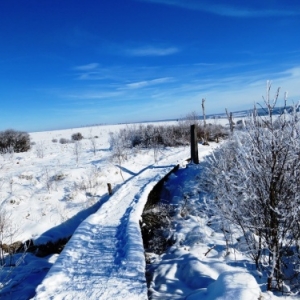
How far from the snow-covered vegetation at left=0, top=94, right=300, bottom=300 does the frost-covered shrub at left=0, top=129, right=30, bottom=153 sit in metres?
14.3

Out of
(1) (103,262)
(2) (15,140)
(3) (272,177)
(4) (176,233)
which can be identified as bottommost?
(4) (176,233)

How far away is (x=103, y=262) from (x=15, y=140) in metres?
24.7

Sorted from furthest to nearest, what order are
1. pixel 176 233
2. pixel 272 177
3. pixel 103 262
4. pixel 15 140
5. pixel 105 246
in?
1. pixel 15 140
2. pixel 176 233
3. pixel 105 246
4. pixel 103 262
5. pixel 272 177

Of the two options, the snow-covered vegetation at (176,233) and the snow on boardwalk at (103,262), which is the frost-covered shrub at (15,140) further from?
the snow on boardwalk at (103,262)

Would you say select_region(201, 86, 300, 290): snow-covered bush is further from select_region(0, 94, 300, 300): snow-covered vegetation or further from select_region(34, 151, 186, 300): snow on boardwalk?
select_region(34, 151, 186, 300): snow on boardwalk

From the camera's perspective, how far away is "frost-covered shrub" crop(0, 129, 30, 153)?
2683 cm

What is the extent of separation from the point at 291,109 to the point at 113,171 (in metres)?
12.4

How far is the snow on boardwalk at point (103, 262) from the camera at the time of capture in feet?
15.6

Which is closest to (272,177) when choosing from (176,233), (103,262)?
(103,262)

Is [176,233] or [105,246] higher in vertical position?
[105,246]

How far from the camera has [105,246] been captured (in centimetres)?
670

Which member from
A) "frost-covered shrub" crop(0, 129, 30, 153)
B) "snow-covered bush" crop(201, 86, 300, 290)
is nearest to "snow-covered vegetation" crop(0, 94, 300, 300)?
"snow-covered bush" crop(201, 86, 300, 290)

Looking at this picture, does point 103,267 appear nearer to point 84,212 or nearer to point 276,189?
point 276,189

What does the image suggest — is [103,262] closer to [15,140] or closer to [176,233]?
[176,233]
